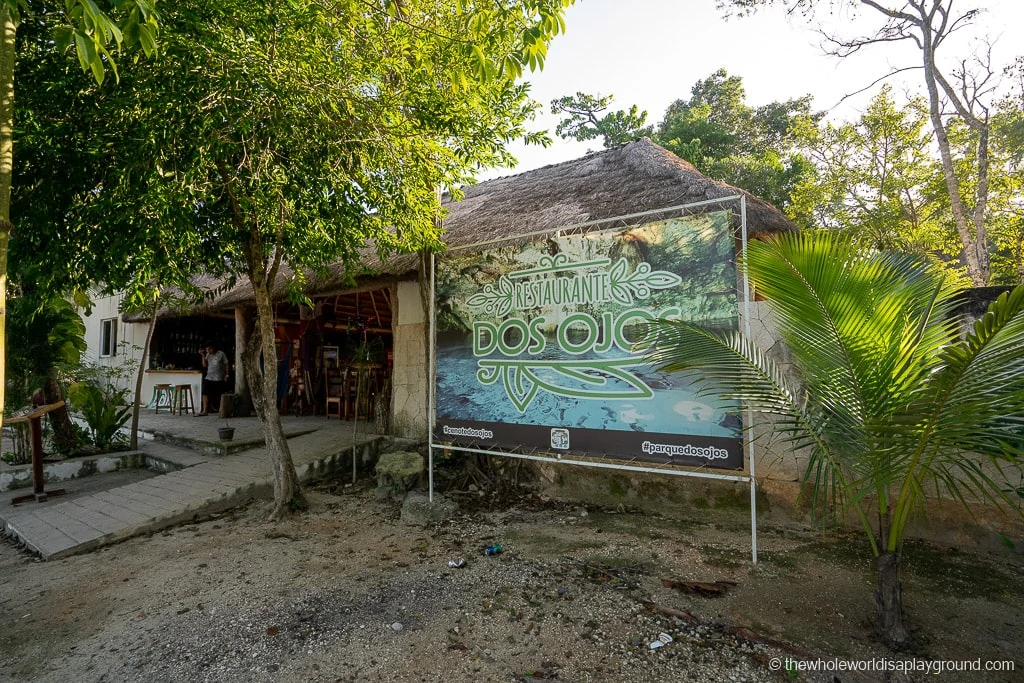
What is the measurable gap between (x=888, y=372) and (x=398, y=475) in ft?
15.0

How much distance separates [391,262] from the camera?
664 cm

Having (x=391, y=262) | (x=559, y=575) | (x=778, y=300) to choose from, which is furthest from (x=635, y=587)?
(x=391, y=262)

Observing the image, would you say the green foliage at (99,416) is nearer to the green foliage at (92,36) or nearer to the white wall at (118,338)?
the white wall at (118,338)

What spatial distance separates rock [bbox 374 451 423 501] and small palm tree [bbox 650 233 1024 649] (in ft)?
12.8

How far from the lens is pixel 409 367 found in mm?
6754

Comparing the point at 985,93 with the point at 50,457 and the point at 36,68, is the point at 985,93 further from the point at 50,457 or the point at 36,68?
the point at 50,457

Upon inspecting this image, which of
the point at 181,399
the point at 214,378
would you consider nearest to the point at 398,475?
the point at 214,378

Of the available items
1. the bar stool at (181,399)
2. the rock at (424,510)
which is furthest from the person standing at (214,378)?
the rock at (424,510)

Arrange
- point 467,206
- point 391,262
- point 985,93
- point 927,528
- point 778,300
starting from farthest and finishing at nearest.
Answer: point 985,93
point 467,206
point 391,262
point 927,528
point 778,300

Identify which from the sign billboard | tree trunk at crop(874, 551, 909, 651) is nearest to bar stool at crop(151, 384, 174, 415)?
the sign billboard

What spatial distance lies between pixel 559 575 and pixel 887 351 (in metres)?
2.50

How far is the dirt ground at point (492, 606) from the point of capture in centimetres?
247

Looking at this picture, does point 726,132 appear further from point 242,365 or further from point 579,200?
point 242,365

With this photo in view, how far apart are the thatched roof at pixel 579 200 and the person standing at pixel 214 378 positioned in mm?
3387
